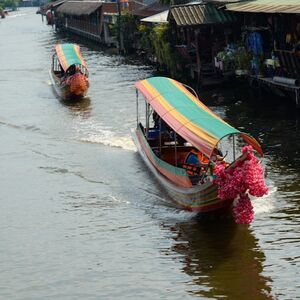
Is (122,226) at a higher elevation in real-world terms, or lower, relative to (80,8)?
lower

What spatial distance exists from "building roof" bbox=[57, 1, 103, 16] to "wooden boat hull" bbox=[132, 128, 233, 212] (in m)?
40.7

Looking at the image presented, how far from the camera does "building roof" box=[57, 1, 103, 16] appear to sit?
2381 inches

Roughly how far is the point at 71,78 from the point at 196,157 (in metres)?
17.1

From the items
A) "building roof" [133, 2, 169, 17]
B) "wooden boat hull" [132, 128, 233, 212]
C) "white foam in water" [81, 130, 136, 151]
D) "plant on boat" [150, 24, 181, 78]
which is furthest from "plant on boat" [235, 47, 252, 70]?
"building roof" [133, 2, 169, 17]

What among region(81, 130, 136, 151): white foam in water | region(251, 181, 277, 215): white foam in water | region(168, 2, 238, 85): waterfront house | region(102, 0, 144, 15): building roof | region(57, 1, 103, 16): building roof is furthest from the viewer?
region(57, 1, 103, 16): building roof

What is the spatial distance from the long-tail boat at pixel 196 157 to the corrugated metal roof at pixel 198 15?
35.7 feet

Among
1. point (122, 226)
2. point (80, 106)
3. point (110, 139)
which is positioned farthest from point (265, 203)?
point (80, 106)

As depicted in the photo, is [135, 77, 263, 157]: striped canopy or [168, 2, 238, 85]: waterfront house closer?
[135, 77, 263, 157]: striped canopy

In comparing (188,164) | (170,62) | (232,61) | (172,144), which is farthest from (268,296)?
(170,62)

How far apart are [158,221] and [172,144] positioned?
481 centimetres

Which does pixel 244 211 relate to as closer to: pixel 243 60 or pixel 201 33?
pixel 243 60

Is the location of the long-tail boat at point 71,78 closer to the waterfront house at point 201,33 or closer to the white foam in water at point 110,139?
the waterfront house at point 201,33

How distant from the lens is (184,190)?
55.8 ft

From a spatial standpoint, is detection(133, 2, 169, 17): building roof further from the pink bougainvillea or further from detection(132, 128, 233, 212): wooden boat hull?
the pink bougainvillea
